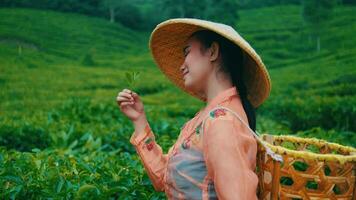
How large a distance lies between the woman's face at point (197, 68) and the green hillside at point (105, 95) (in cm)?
41

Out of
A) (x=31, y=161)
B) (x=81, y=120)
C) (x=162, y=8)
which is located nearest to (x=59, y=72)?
(x=81, y=120)

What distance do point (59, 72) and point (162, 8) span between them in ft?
A: 17.9

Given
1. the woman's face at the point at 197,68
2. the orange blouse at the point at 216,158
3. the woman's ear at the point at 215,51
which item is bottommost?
the orange blouse at the point at 216,158

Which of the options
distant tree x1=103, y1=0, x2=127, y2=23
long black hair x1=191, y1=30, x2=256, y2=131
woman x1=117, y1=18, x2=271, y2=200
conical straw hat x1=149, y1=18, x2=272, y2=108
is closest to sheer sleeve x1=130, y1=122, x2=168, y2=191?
woman x1=117, y1=18, x2=271, y2=200

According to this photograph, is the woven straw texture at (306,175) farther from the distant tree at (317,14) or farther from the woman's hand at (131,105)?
the distant tree at (317,14)

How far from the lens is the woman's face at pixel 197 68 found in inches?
65.7

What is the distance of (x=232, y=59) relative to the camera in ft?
5.59

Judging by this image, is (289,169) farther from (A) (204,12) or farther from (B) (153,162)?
(A) (204,12)

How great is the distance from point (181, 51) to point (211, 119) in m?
0.50

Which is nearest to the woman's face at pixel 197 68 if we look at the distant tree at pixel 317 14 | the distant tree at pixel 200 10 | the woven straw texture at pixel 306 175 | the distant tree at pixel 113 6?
the woven straw texture at pixel 306 175

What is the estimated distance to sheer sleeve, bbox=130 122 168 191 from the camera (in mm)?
1867

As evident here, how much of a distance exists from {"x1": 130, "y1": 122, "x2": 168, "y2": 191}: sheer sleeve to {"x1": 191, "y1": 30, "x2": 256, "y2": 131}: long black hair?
1.16 ft

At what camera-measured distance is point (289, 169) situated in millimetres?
1543

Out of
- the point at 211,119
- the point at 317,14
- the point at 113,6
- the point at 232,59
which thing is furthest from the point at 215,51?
the point at 113,6
